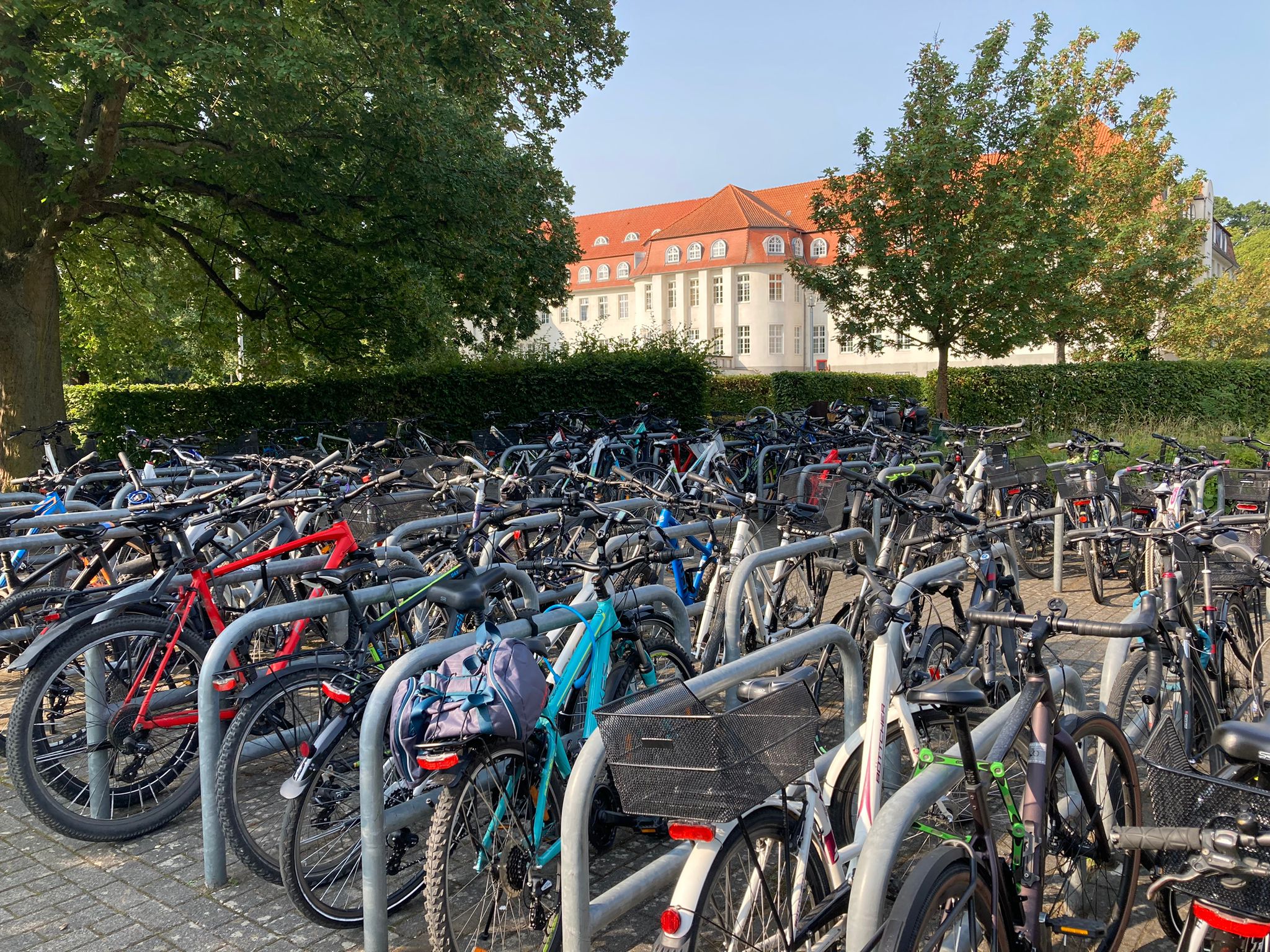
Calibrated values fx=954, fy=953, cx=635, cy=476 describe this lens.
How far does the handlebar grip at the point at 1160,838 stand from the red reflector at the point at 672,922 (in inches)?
35.3

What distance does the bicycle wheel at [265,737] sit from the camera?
313cm

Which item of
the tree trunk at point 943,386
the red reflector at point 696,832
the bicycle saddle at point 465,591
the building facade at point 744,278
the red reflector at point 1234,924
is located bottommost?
the red reflector at point 1234,924

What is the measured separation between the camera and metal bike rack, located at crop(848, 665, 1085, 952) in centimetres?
179

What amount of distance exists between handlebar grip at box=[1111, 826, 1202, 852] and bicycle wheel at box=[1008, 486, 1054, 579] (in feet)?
21.7

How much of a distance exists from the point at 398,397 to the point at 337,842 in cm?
1147

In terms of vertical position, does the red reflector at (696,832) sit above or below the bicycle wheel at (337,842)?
above

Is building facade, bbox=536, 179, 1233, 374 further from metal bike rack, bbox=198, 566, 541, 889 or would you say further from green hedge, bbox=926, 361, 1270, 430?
metal bike rack, bbox=198, 566, 541, 889

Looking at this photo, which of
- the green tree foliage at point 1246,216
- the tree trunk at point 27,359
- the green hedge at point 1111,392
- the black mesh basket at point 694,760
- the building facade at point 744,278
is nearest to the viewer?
the black mesh basket at point 694,760

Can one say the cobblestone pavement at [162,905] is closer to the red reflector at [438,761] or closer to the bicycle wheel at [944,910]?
the red reflector at [438,761]

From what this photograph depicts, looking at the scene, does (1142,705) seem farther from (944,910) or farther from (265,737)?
(265,737)

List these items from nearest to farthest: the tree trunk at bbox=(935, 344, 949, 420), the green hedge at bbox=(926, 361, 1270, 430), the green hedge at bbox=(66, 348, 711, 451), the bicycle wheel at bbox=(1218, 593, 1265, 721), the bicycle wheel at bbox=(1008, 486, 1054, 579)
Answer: the bicycle wheel at bbox=(1218, 593, 1265, 721), the bicycle wheel at bbox=(1008, 486, 1054, 579), the green hedge at bbox=(66, 348, 711, 451), the tree trunk at bbox=(935, 344, 949, 420), the green hedge at bbox=(926, 361, 1270, 430)

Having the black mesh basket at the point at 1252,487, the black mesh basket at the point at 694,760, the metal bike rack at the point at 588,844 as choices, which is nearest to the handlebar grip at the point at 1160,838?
the black mesh basket at the point at 694,760

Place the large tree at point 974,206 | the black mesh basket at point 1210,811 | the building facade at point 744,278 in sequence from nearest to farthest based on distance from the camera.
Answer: the black mesh basket at point 1210,811 → the large tree at point 974,206 → the building facade at point 744,278

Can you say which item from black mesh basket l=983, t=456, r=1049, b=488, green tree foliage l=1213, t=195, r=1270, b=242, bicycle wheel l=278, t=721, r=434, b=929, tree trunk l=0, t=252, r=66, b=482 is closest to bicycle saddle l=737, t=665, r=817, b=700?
bicycle wheel l=278, t=721, r=434, b=929
